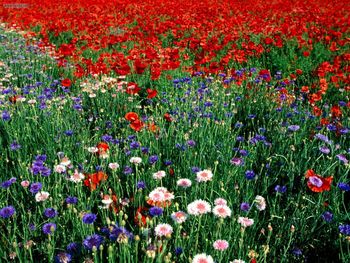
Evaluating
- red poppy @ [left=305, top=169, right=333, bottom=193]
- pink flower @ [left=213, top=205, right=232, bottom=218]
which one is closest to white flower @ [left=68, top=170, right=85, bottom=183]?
pink flower @ [left=213, top=205, right=232, bottom=218]

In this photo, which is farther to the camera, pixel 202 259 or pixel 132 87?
pixel 132 87

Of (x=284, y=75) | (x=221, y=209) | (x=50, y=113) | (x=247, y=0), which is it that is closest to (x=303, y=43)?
(x=284, y=75)

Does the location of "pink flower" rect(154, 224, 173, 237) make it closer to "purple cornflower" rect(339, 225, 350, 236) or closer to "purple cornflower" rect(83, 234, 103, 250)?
"purple cornflower" rect(83, 234, 103, 250)

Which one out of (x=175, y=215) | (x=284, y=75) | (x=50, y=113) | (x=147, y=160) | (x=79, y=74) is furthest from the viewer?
(x=284, y=75)

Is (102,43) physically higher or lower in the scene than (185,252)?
higher

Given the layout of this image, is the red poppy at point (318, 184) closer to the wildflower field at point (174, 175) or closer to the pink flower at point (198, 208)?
the wildflower field at point (174, 175)

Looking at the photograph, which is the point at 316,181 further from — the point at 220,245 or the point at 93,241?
the point at 93,241

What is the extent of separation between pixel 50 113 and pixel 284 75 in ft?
12.1

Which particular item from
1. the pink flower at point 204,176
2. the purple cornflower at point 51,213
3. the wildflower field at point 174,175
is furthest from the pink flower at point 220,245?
the purple cornflower at point 51,213

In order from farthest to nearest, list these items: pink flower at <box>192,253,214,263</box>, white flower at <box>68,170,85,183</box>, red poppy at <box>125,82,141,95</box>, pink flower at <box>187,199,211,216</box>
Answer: red poppy at <box>125,82,141,95</box>, white flower at <box>68,170,85,183</box>, pink flower at <box>187,199,211,216</box>, pink flower at <box>192,253,214,263</box>

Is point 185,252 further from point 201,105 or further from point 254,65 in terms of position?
point 254,65

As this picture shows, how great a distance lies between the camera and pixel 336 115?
326 cm

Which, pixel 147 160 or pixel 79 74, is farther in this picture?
pixel 79 74

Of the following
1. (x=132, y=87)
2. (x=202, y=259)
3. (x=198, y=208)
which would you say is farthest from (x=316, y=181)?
(x=132, y=87)
